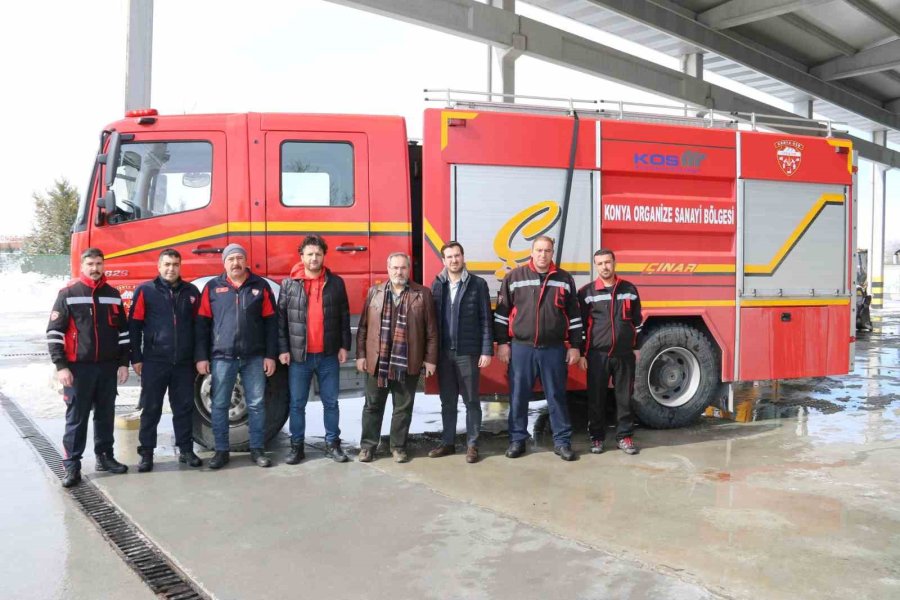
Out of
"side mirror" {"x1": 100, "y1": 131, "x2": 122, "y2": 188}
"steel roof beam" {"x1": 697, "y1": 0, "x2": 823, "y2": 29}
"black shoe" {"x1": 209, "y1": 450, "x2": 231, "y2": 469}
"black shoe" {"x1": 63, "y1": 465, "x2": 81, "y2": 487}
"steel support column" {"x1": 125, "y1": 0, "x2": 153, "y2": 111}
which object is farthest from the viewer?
"steel roof beam" {"x1": 697, "y1": 0, "x2": 823, "y2": 29}

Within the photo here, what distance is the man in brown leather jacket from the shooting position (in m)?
5.66

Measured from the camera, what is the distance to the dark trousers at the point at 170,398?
18.0 ft

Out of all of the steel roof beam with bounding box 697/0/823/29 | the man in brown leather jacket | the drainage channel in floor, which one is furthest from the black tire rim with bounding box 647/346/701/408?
the steel roof beam with bounding box 697/0/823/29

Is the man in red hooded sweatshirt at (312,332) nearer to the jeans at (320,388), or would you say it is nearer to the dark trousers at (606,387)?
the jeans at (320,388)

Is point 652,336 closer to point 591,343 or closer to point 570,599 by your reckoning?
point 591,343

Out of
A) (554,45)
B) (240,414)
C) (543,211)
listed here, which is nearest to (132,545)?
(240,414)

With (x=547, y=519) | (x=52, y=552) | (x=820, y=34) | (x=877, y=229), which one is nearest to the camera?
(x=52, y=552)

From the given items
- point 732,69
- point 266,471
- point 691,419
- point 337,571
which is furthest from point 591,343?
point 732,69

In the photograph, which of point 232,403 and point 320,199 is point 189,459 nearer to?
point 232,403

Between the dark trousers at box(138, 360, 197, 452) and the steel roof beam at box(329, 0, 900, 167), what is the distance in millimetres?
7482

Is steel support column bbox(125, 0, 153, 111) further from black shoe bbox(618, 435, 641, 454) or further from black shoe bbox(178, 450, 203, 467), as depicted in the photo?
black shoe bbox(618, 435, 641, 454)

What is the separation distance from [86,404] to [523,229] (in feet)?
12.4

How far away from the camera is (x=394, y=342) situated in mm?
5668

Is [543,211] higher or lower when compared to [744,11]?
lower
